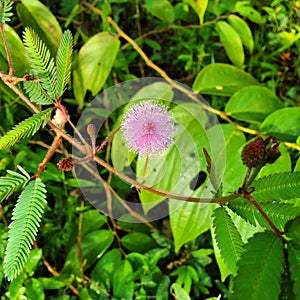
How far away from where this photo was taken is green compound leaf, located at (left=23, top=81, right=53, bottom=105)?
1.73ft

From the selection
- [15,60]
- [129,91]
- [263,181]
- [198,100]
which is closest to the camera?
[263,181]

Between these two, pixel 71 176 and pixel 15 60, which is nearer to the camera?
pixel 15 60

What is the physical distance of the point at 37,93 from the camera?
534mm

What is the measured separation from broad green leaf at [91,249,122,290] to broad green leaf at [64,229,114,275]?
0.01 metres

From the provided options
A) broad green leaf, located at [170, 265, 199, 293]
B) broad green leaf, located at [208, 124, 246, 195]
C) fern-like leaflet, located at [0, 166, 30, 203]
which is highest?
fern-like leaflet, located at [0, 166, 30, 203]

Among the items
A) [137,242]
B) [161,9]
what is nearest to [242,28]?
[161,9]

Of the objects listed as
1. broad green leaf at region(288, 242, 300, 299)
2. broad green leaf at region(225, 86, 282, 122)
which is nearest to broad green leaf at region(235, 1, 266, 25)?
broad green leaf at region(225, 86, 282, 122)

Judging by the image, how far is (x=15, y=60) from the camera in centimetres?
77

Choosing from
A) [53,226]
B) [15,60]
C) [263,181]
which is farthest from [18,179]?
[53,226]

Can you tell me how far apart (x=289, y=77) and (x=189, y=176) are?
58cm

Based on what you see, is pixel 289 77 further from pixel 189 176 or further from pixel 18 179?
pixel 18 179

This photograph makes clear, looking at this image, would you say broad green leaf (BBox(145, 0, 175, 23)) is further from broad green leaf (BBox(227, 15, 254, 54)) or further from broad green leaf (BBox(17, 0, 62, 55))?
broad green leaf (BBox(17, 0, 62, 55))

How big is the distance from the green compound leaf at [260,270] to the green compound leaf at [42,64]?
0.29 metres

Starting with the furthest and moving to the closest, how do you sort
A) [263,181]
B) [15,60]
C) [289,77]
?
1. [289,77]
2. [15,60]
3. [263,181]
